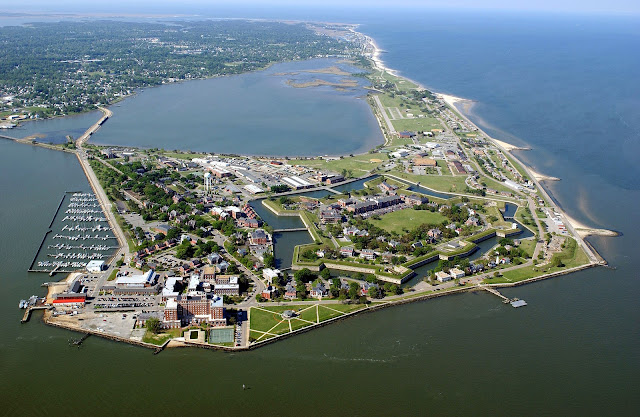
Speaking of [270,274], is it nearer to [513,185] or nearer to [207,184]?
[207,184]

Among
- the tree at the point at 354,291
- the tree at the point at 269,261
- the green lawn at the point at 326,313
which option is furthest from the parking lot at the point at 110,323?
the tree at the point at 354,291

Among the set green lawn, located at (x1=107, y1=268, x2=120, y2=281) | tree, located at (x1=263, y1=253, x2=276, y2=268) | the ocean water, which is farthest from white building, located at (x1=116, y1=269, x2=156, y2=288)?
tree, located at (x1=263, y1=253, x2=276, y2=268)

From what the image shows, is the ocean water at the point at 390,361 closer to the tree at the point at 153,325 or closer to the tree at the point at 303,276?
the tree at the point at 153,325

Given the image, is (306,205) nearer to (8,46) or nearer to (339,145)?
(339,145)

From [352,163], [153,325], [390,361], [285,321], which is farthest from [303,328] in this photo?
[352,163]

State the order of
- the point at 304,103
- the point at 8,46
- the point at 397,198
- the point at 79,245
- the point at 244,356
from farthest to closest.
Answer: the point at 8,46, the point at 304,103, the point at 397,198, the point at 79,245, the point at 244,356

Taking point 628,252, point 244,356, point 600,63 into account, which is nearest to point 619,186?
point 628,252
